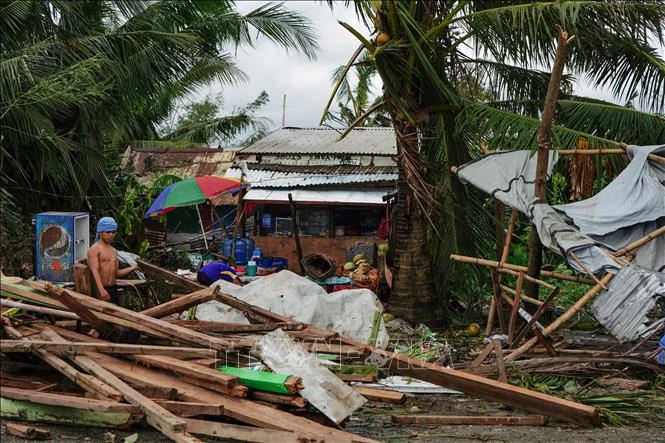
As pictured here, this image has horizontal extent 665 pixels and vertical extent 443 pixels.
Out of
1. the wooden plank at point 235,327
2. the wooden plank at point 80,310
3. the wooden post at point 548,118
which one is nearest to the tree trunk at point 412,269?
Result: the wooden post at point 548,118

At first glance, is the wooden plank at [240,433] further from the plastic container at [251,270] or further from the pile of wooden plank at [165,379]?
the plastic container at [251,270]

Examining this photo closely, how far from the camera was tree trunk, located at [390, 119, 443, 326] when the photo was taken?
12547 mm

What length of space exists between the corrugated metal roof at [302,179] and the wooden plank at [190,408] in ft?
42.2

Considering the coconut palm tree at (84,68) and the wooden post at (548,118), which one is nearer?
the wooden post at (548,118)

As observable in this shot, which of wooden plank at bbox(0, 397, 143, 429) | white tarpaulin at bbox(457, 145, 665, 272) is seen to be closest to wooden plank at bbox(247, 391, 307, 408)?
wooden plank at bbox(0, 397, 143, 429)

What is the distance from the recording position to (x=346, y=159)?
66.5 ft

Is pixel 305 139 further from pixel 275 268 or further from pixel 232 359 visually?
pixel 232 359

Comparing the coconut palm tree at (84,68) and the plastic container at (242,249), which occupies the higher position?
the coconut palm tree at (84,68)

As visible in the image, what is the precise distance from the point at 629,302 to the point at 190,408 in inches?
176

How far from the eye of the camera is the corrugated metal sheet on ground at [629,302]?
26.1 feet

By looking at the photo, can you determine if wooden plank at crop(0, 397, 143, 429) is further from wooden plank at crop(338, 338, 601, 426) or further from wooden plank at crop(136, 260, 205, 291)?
wooden plank at crop(136, 260, 205, 291)

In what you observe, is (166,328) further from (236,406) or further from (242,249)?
(242,249)

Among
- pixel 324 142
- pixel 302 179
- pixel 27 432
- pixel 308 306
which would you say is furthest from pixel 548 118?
pixel 324 142

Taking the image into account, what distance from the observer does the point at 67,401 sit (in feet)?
20.7
